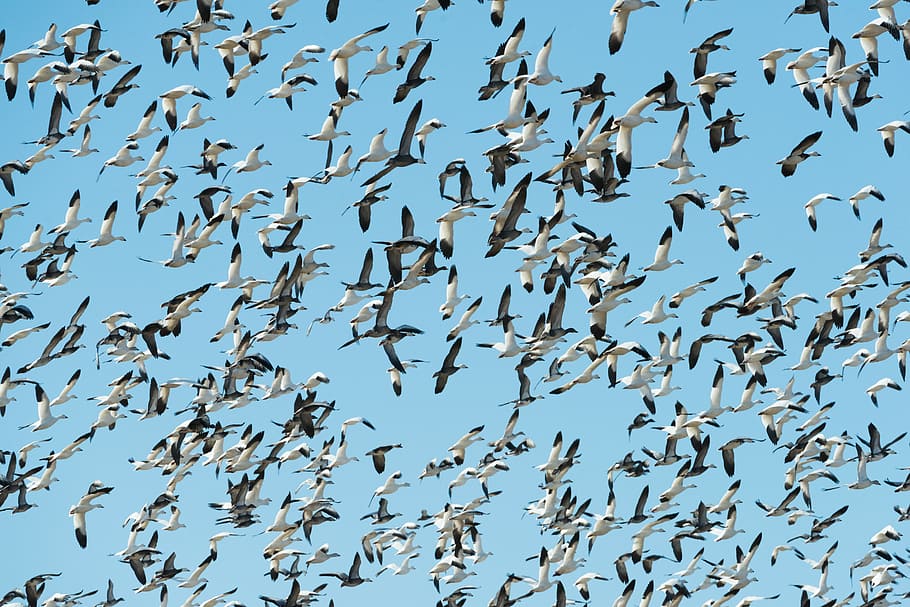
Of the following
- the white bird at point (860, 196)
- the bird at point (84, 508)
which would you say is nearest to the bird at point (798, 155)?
the white bird at point (860, 196)

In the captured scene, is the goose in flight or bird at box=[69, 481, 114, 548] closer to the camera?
the goose in flight

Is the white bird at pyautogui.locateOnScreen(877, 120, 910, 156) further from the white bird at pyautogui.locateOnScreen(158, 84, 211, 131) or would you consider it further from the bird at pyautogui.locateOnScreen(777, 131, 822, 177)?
the white bird at pyautogui.locateOnScreen(158, 84, 211, 131)

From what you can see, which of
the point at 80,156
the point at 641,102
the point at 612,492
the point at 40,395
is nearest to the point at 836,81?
the point at 641,102

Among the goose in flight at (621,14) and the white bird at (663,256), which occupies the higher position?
the goose in flight at (621,14)

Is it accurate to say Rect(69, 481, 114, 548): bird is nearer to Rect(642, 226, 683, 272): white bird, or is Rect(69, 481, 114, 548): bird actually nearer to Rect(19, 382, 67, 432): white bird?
Rect(19, 382, 67, 432): white bird

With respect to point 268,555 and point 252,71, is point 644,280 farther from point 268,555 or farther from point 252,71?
point 268,555

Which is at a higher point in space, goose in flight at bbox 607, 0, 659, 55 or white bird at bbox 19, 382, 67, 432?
goose in flight at bbox 607, 0, 659, 55

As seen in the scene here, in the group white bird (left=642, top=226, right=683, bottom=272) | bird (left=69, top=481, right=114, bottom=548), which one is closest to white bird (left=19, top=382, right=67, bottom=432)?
bird (left=69, top=481, right=114, bottom=548)

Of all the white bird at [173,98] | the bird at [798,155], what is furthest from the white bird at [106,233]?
the bird at [798,155]

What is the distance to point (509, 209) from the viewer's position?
34688mm

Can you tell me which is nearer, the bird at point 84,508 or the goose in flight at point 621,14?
the goose in flight at point 621,14

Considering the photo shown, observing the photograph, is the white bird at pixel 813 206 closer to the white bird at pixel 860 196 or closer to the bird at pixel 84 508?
the white bird at pixel 860 196

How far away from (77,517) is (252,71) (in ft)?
34.6

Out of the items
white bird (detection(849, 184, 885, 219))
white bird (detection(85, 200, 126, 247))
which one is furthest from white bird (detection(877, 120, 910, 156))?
white bird (detection(85, 200, 126, 247))
